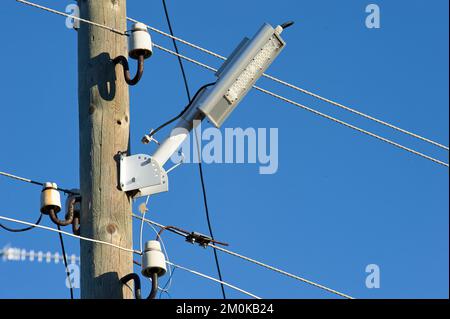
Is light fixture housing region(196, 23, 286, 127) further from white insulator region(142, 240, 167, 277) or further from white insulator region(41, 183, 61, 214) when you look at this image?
white insulator region(41, 183, 61, 214)

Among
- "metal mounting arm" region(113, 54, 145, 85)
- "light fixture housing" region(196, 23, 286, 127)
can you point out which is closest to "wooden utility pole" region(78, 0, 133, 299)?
"metal mounting arm" region(113, 54, 145, 85)

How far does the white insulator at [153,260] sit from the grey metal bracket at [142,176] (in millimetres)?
406

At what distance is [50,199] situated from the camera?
1106 centimetres

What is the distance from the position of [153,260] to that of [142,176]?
588 millimetres

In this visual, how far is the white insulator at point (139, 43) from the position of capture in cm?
1131

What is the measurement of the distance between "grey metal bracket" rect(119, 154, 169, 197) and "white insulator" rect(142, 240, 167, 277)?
0.41m

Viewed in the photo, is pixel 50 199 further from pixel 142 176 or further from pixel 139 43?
pixel 139 43

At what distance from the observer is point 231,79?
11227mm

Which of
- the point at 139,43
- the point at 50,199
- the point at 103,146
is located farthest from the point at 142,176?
the point at 139,43

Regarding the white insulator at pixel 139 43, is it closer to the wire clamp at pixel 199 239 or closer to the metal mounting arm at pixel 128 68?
the metal mounting arm at pixel 128 68
